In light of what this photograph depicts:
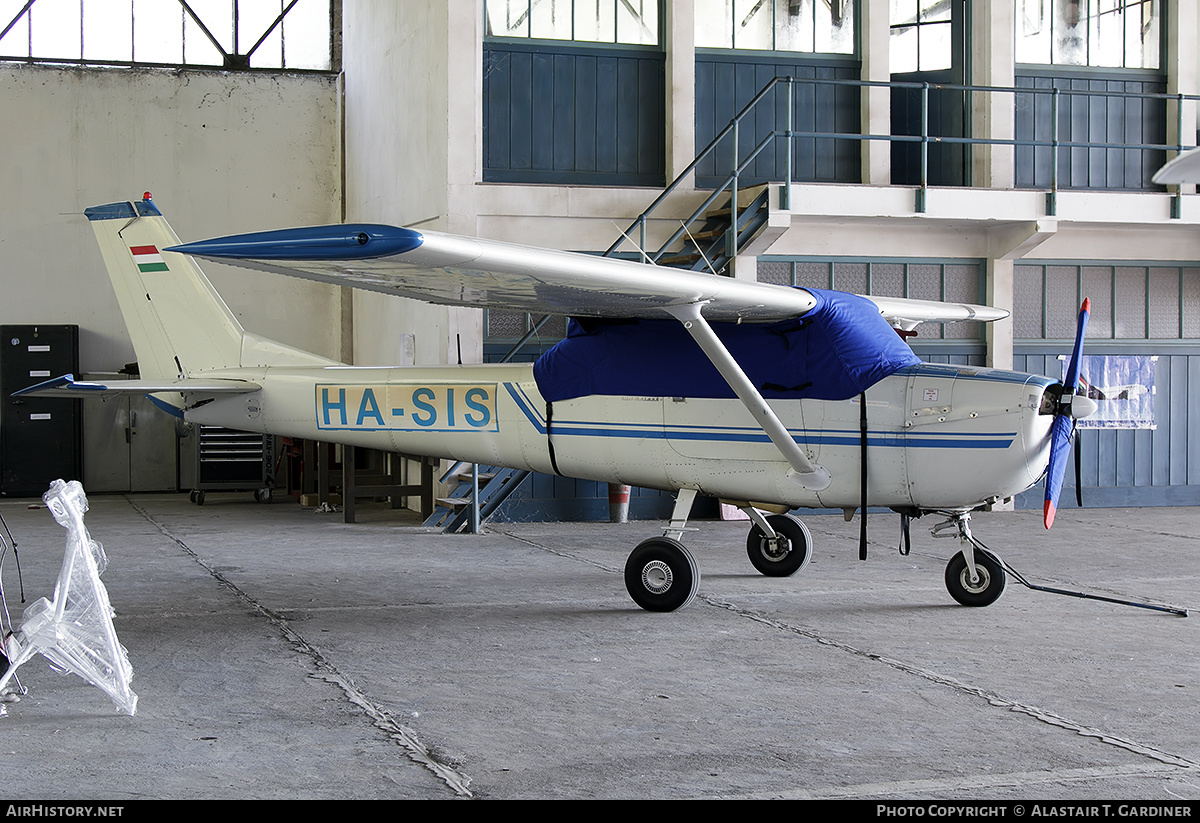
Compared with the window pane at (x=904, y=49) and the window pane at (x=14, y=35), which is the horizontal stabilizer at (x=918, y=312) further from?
the window pane at (x=14, y=35)

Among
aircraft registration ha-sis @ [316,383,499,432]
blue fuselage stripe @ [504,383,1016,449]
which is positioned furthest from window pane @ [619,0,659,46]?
blue fuselage stripe @ [504,383,1016,449]

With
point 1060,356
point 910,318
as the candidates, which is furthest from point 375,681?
point 1060,356

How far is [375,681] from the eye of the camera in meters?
5.69

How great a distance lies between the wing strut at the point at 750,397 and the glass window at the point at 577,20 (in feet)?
22.5

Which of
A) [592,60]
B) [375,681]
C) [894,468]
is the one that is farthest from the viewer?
[592,60]

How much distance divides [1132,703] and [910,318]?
4.97 meters

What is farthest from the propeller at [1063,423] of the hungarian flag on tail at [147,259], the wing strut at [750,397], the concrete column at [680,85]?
the concrete column at [680,85]

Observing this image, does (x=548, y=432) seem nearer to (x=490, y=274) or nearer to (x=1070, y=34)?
(x=490, y=274)

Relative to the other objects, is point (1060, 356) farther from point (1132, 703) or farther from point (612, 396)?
point (1132, 703)

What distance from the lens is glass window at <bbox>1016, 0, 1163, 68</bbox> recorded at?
46.5 feet

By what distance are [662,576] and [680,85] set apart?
7.30 m

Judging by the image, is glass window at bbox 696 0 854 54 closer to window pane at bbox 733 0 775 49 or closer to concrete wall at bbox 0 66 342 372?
window pane at bbox 733 0 775 49

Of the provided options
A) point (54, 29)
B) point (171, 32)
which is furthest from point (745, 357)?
point (54, 29)

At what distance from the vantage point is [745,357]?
7.67 metres
